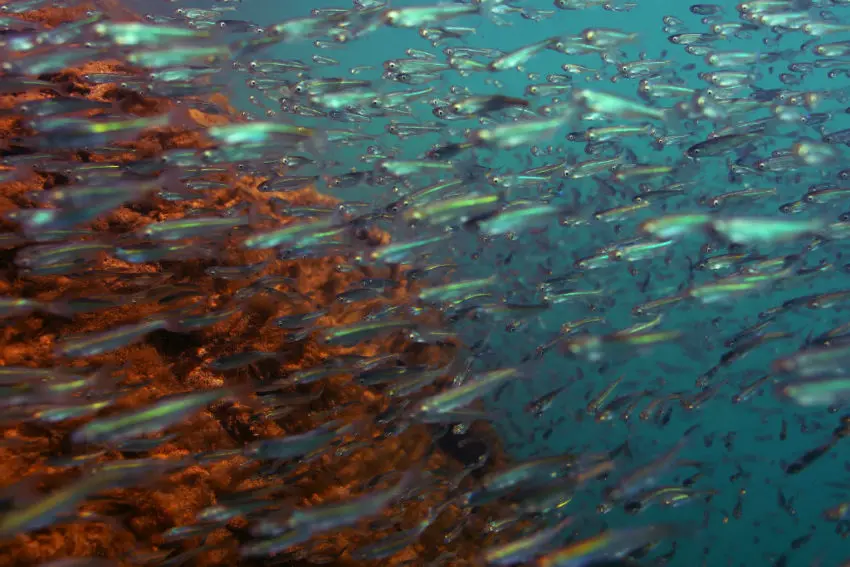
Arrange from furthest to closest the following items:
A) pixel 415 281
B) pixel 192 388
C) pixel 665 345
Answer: pixel 415 281 < pixel 192 388 < pixel 665 345

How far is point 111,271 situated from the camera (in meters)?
5.13

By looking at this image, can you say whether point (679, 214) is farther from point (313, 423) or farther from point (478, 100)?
point (313, 423)

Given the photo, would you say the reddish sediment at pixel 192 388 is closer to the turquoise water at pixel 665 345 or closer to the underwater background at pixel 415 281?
the underwater background at pixel 415 281

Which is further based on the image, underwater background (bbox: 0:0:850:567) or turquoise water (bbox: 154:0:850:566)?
turquoise water (bbox: 154:0:850:566)

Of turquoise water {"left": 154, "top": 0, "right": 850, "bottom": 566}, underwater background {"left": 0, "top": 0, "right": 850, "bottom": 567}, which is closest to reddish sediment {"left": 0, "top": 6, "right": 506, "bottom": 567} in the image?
underwater background {"left": 0, "top": 0, "right": 850, "bottom": 567}

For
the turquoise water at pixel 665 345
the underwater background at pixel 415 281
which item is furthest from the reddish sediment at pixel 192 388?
the turquoise water at pixel 665 345

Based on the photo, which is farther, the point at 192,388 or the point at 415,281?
the point at 415,281

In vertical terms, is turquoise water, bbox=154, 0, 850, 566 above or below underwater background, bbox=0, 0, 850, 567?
below

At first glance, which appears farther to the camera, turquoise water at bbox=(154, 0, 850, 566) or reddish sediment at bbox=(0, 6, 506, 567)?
turquoise water at bbox=(154, 0, 850, 566)

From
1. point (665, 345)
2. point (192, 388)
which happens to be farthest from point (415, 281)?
point (665, 345)

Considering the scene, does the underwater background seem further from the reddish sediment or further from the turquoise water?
the turquoise water

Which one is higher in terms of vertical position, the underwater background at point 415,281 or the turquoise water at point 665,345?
the underwater background at point 415,281

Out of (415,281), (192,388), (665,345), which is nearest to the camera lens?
(665,345)

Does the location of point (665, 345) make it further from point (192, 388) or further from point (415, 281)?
point (415, 281)
